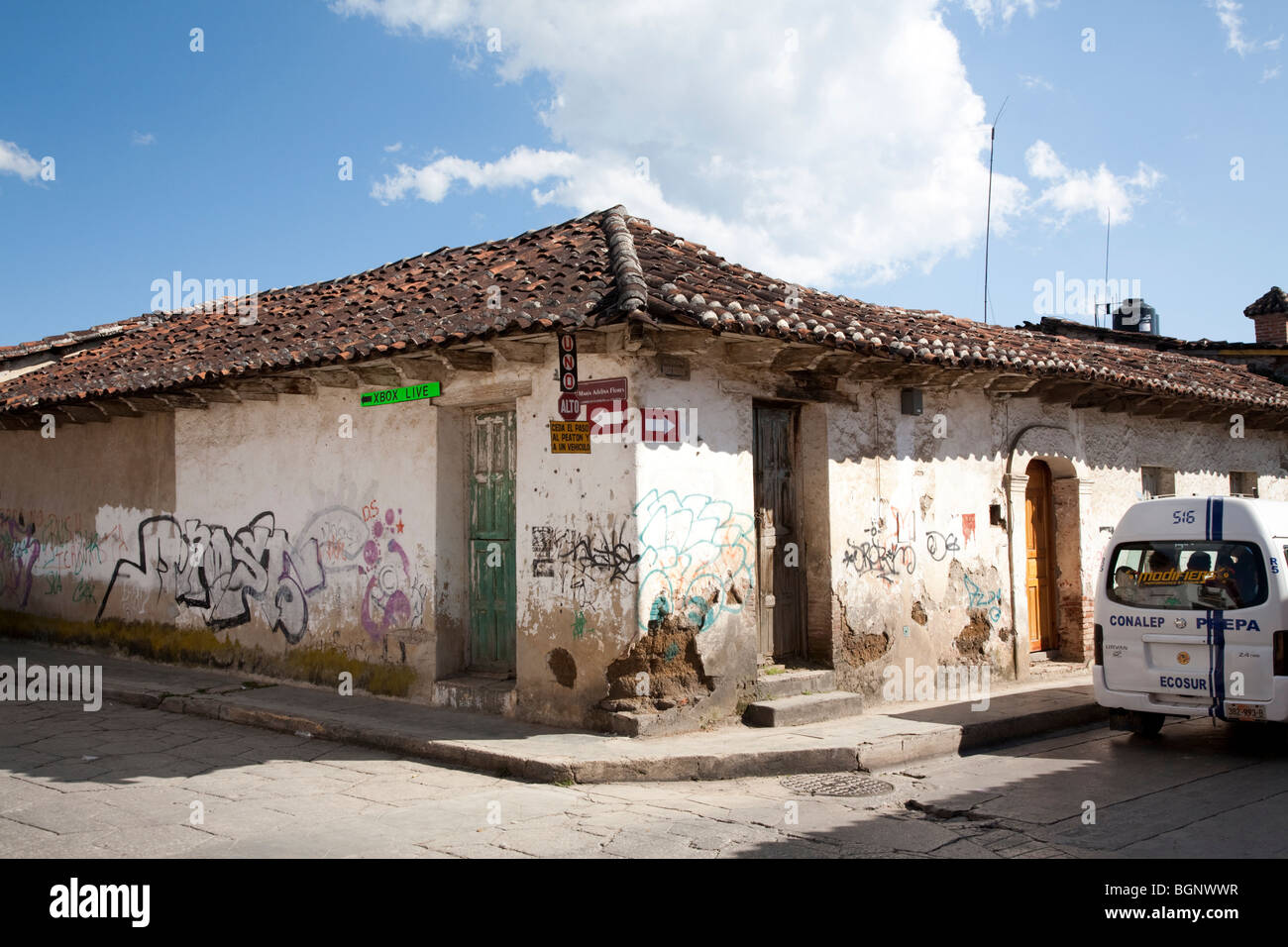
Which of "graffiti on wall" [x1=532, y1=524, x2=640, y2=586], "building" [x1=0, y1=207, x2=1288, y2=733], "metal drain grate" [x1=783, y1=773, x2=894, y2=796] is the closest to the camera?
"metal drain grate" [x1=783, y1=773, x2=894, y2=796]

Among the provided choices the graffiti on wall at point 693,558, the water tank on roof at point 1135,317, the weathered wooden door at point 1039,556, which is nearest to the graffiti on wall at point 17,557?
the graffiti on wall at point 693,558

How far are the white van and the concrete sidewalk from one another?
45.2 inches

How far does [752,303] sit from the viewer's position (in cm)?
858

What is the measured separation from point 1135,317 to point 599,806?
805 inches

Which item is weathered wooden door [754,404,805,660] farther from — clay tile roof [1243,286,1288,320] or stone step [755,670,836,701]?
clay tile roof [1243,286,1288,320]

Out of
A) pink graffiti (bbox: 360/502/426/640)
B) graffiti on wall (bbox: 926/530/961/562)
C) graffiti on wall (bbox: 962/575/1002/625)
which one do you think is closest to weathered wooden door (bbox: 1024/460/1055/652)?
graffiti on wall (bbox: 962/575/1002/625)

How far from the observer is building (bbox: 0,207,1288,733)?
8133mm

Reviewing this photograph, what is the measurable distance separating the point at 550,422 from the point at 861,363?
3271 mm

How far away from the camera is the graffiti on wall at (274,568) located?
9656 mm

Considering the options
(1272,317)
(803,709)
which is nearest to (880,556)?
(803,709)

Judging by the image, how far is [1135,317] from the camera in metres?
22.4

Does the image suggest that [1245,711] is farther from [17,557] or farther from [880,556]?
[17,557]

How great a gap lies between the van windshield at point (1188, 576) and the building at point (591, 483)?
92.3 inches
